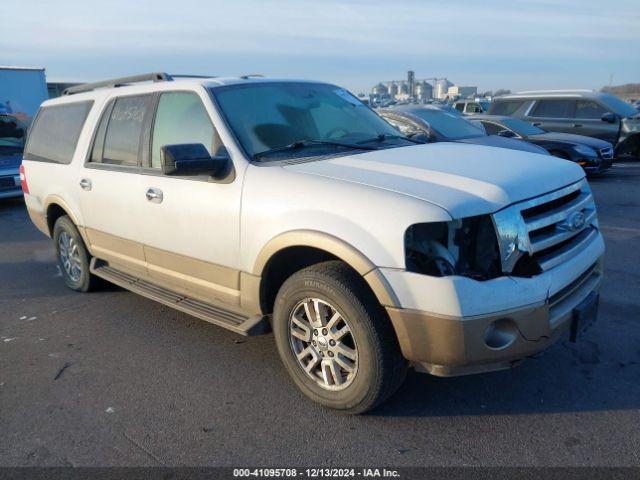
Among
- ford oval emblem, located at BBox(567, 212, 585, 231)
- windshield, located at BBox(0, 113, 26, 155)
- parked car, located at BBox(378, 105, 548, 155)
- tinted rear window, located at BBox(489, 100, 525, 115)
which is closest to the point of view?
ford oval emblem, located at BBox(567, 212, 585, 231)

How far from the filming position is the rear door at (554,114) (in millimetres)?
13102

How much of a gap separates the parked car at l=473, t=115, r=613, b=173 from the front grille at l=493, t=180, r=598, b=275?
7.15 m

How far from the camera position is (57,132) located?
5.48 metres

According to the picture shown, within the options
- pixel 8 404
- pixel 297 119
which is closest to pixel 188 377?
pixel 8 404

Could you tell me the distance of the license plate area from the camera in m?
3.02

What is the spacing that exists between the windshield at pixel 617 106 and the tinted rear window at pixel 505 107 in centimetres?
186

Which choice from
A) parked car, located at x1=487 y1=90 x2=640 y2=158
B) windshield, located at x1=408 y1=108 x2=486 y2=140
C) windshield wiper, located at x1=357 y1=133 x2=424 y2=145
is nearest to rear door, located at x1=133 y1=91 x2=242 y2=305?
windshield wiper, located at x1=357 y1=133 x2=424 y2=145

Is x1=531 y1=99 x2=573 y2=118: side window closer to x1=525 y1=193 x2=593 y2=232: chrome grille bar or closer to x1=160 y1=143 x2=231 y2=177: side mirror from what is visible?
x1=525 y1=193 x2=593 y2=232: chrome grille bar

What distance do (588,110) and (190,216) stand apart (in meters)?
12.1

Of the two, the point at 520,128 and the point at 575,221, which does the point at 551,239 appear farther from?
the point at 520,128

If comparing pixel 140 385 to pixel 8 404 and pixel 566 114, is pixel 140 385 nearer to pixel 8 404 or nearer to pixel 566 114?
pixel 8 404

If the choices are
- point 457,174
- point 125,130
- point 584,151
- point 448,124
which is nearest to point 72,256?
point 125,130

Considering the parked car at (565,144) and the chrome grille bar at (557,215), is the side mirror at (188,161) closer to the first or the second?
the chrome grille bar at (557,215)

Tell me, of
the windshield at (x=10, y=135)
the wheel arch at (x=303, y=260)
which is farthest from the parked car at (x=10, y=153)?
the wheel arch at (x=303, y=260)
